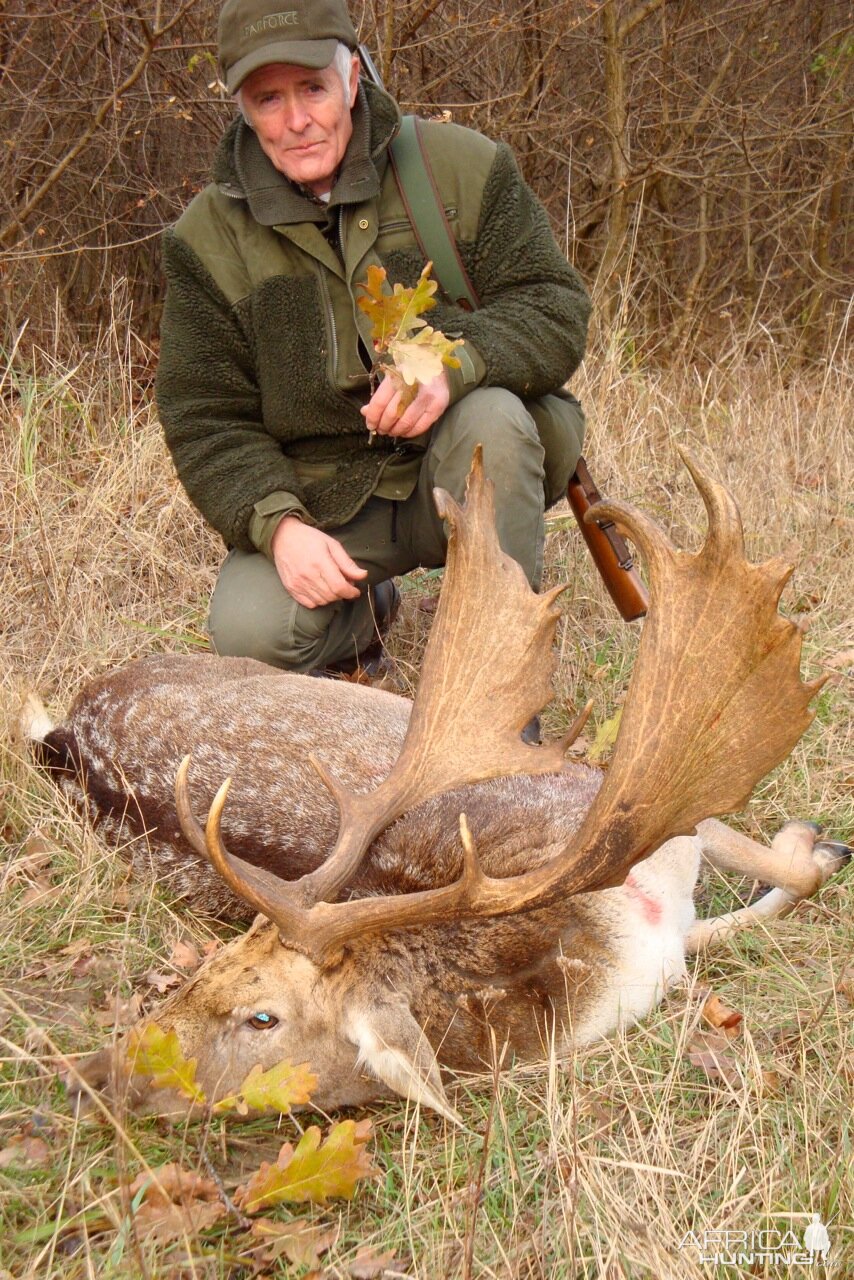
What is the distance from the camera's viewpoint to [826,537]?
5.70m

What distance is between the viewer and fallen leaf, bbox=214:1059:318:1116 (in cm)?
263

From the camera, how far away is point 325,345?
4531 mm

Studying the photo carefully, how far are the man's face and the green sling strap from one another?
24 cm

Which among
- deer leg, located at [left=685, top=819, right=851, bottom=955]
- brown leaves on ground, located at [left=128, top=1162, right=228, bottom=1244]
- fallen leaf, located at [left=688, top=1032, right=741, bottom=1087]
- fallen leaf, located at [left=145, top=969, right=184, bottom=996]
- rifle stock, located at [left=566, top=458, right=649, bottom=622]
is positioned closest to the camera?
brown leaves on ground, located at [left=128, top=1162, right=228, bottom=1244]

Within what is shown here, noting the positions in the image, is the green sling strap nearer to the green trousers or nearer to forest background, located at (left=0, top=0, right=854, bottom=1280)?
the green trousers

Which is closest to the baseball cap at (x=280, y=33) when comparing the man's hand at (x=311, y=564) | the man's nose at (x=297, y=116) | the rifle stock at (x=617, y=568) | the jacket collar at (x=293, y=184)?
the man's nose at (x=297, y=116)

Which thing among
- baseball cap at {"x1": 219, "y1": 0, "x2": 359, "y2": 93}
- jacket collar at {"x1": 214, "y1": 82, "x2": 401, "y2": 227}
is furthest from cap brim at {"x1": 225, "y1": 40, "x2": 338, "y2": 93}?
jacket collar at {"x1": 214, "y1": 82, "x2": 401, "y2": 227}

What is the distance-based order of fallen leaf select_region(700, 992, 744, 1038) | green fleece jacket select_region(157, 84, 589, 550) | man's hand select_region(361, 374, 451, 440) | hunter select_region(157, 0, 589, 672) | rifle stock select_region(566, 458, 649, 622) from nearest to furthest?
1. fallen leaf select_region(700, 992, 744, 1038)
2. man's hand select_region(361, 374, 451, 440)
3. hunter select_region(157, 0, 589, 672)
4. green fleece jacket select_region(157, 84, 589, 550)
5. rifle stock select_region(566, 458, 649, 622)

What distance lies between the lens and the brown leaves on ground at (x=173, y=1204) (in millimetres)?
2453

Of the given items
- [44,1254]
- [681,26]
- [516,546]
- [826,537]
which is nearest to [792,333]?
[681,26]

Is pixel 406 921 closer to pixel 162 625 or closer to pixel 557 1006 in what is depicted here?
pixel 557 1006

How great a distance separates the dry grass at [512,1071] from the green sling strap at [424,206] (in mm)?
1574

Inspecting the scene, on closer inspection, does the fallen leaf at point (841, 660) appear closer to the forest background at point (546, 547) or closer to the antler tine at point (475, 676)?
the forest background at point (546, 547)

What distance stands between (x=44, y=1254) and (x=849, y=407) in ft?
20.1
